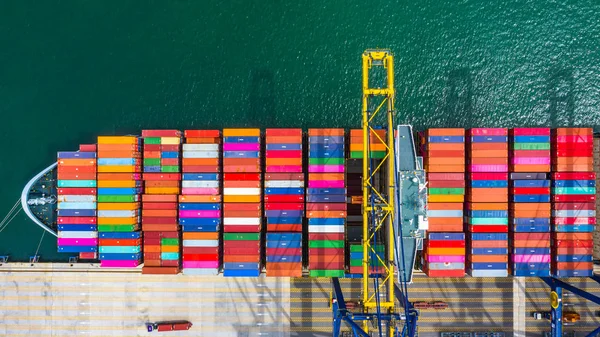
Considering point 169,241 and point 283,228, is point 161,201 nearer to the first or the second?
point 169,241

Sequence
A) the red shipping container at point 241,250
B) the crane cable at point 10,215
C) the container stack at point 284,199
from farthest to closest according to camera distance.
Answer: the crane cable at point 10,215, the red shipping container at point 241,250, the container stack at point 284,199

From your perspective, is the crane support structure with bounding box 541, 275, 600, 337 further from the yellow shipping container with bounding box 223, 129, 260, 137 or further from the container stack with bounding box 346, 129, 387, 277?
the yellow shipping container with bounding box 223, 129, 260, 137

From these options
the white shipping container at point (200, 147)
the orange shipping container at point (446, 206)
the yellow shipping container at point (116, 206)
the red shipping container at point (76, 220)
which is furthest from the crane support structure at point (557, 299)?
the red shipping container at point (76, 220)

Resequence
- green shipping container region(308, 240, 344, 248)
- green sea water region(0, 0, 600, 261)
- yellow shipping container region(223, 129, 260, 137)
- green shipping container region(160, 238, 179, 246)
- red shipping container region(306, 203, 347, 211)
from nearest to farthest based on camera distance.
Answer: red shipping container region(306, 203, 347, 211), green shipping container region(308, 240, 344, 248), yellow shipping container region(223, 129, 260, 137), green shipping container region(160, 238, 179, 246), green sea water region(0, 0, 600, 261)

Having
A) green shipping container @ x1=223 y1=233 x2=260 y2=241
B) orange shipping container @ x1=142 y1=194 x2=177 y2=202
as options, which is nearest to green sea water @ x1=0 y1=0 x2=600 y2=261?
orange shipping container @ x1=142 y1=194 x2=177 y2=202

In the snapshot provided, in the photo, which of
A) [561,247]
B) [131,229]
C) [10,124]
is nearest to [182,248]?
[131,229]

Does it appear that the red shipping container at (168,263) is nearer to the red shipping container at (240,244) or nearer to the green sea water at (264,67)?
the red shipping container at (240,244)
